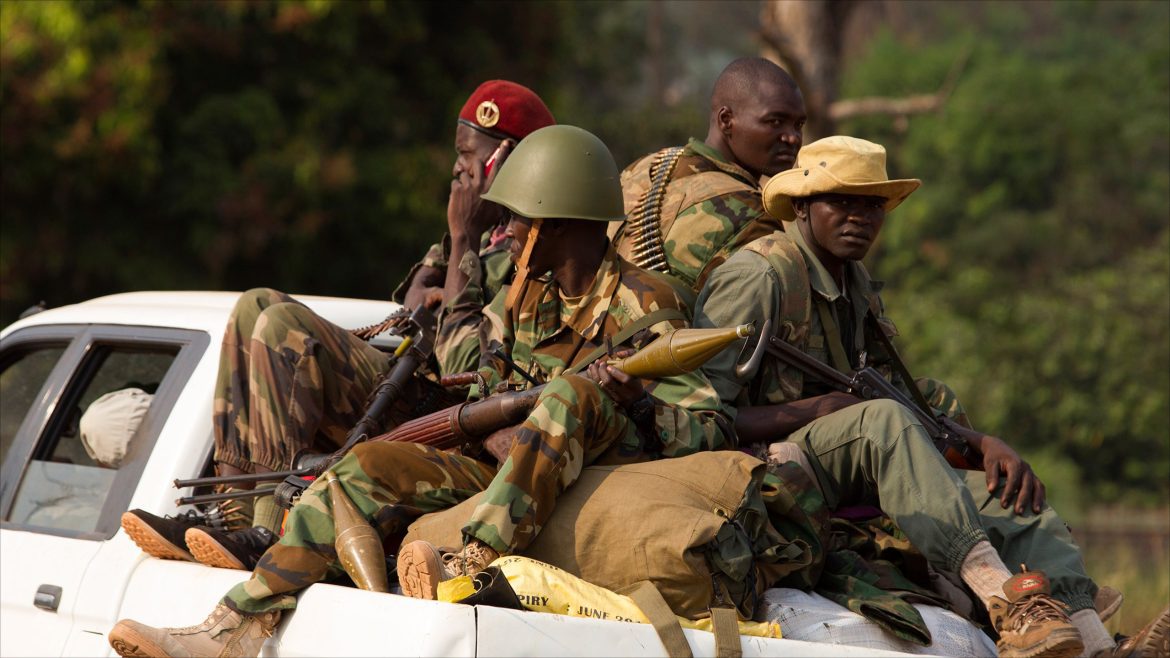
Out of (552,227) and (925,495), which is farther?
(552,227)

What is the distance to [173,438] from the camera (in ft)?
16.1

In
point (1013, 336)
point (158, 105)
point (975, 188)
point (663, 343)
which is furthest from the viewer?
point (975, 188)

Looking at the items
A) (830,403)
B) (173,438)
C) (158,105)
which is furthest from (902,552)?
(158,105)

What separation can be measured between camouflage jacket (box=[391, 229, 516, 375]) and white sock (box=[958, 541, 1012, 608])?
1.76 metres

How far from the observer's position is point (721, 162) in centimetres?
538

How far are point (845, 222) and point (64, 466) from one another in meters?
2.83

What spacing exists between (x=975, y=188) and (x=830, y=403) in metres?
19.3

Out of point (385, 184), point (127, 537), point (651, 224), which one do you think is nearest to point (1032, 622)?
point (651, 224)

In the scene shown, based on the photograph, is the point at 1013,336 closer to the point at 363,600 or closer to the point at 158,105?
the point at 158,105

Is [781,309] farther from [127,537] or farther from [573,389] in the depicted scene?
[127,537]

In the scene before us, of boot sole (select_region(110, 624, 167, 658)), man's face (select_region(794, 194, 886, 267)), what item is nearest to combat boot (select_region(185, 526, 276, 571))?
boot sole (select_region(110, 624, 167, 658))

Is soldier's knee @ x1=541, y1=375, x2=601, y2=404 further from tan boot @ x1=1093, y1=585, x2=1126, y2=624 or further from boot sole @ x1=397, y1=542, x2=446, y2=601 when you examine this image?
tan boot @ x1=1093, y1=585, x2=1126, y2=624

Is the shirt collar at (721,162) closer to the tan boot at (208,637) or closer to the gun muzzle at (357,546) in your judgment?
the gun muzzle at (357,546)

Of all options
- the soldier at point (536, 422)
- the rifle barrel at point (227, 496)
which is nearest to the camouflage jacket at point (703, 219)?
the soldier at point (536, 422)
